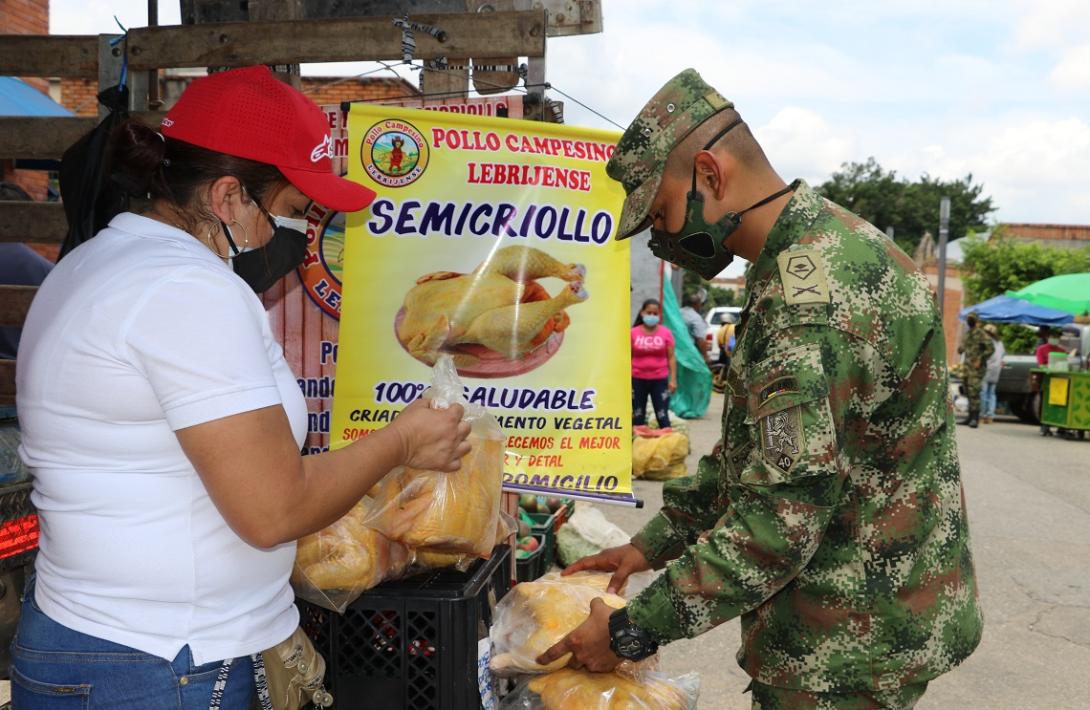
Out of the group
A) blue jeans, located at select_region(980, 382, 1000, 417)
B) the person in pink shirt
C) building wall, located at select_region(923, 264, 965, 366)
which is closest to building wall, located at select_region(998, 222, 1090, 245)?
building wall, located at select_region(923, 264, 965, 366)

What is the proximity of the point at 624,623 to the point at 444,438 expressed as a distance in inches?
22.5

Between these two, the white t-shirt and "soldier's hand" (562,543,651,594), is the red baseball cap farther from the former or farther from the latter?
"soldier's hand" (562,543,651,594)

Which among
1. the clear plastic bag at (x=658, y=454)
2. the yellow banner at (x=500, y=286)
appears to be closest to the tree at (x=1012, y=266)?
the clear plastic bag at (x=658, y=454)

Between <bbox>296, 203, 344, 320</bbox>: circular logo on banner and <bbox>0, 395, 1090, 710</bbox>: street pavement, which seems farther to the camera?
<bbox>0, 395, 1090, 710</bbox>: street pavement

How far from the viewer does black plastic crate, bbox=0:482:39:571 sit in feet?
7.73

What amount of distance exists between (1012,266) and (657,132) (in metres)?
28.6

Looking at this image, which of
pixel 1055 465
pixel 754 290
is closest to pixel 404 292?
pixel 754 290

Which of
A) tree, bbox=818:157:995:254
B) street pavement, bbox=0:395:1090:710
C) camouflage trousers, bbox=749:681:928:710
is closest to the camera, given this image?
camouflage trousers, bbox=749:681:928:710

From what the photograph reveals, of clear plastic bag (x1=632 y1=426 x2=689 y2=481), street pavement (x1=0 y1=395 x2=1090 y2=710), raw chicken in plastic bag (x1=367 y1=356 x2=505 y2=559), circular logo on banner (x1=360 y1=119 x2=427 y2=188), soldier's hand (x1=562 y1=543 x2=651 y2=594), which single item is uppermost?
circular logo on banner (x1=360 y1=119 x2=427 y2=188)

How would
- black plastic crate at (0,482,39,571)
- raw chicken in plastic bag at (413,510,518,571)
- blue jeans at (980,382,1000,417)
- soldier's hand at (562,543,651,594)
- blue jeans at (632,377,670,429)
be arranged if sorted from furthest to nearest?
blue jeans at (980,382,1000,417)
blue jeans at (632,377,670,429)
soldier's hand at (562,543,651,594)
black plastic crate at (0,482,39,571)
raw chicken in plastic bag at (413,510,518,571)

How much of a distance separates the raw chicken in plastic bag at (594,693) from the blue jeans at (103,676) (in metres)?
0.91

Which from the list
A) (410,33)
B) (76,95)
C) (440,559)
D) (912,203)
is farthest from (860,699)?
(912,203)

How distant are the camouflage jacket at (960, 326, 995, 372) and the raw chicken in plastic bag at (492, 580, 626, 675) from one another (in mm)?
14943

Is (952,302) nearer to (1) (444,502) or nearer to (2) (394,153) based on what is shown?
(2) (394,153)
